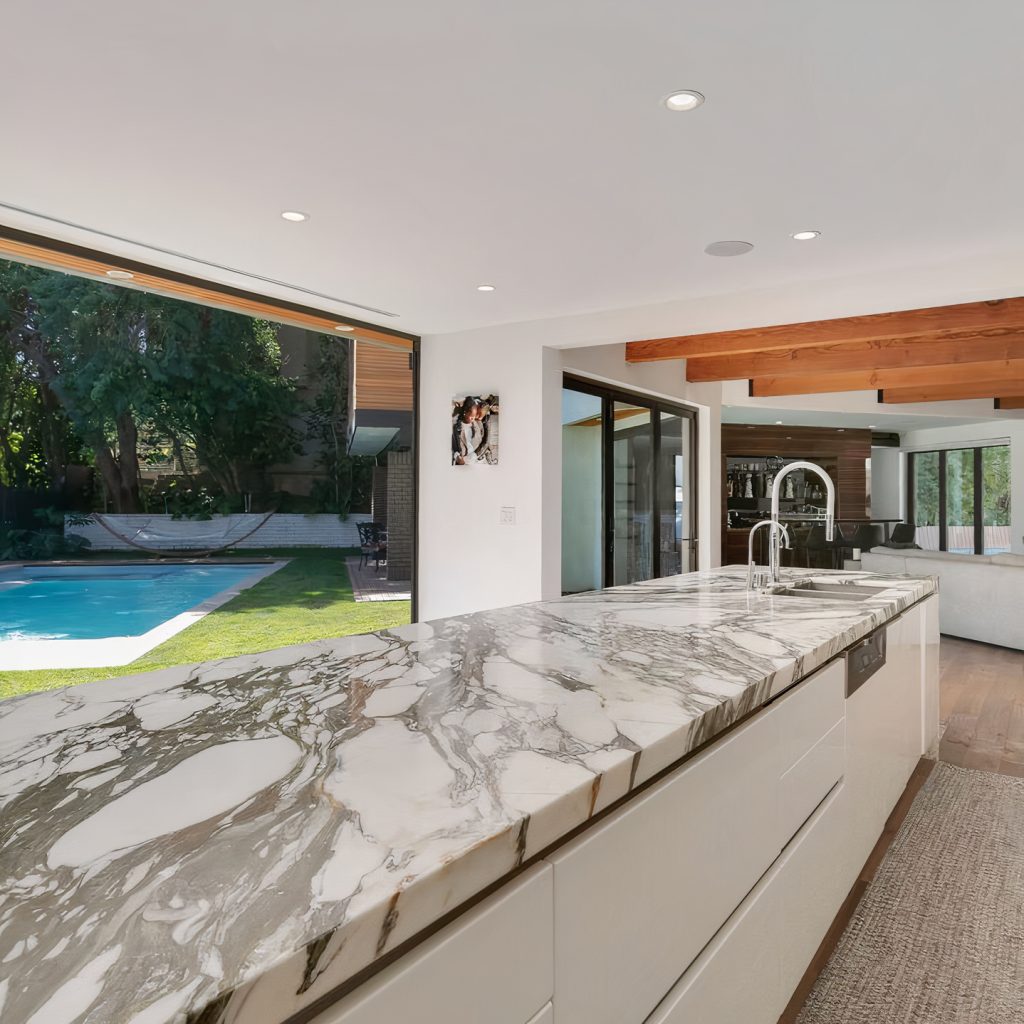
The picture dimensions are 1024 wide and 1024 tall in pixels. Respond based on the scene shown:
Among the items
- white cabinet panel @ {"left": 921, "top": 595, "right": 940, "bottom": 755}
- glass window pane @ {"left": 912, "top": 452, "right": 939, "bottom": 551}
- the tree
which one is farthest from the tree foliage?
glass window pane @ {"left": 912, "top": 452, "right": 939, "bottom": 551}

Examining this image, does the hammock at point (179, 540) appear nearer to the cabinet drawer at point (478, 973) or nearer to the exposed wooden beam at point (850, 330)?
A: the exposed wooden beam at point (850, 330)

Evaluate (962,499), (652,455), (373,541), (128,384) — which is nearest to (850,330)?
(652,455)

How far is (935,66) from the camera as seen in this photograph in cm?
192

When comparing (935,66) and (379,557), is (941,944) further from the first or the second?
(379,557)

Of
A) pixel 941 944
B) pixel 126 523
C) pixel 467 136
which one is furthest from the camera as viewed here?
pixel 126 523

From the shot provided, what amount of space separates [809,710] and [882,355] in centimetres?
444

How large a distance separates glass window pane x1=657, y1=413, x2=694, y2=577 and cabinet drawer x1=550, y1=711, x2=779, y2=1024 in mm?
4917

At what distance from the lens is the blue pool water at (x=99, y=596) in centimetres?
403

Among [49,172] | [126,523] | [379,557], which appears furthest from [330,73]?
[379,557]

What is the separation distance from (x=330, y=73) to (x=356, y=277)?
1.84 metres

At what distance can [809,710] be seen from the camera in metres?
1.59

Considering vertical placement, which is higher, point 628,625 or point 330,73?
point 330,73

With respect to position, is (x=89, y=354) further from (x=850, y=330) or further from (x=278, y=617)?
(x=850, y=330)

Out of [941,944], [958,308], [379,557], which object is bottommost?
[941,944]
